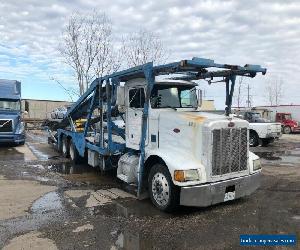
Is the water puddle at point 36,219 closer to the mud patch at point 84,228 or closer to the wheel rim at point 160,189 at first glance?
the mud patch at point 84,228

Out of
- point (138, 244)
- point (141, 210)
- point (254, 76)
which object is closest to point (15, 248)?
point (138, 244)

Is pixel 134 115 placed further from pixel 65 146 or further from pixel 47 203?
pixel 65 146

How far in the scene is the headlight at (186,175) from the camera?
7055 mm

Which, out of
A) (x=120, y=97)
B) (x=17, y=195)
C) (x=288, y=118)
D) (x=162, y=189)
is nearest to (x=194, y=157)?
(x=162, y=189)

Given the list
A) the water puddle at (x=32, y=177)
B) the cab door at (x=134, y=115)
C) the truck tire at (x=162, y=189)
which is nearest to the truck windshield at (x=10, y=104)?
the water puddle at (x=32, y=177)

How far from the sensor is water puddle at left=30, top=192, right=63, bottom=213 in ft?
25.5

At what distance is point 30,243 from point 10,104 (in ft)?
48.4

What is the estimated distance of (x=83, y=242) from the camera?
5922 mm

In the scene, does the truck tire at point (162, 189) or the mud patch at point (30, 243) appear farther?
the truck tire at point (162, 189)

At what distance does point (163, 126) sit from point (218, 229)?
2.57 metres

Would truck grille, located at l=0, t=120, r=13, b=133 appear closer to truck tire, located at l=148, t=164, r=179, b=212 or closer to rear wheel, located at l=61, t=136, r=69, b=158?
rear wheel, located at l=61, t=136, r=69, b=158

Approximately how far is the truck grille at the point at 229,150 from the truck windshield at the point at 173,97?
1.72m

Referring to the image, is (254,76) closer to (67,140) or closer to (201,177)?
(201,177)

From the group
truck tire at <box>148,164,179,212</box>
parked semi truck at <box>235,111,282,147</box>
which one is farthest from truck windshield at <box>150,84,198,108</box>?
parked semi truck at <box>235,111,282,147</box>
